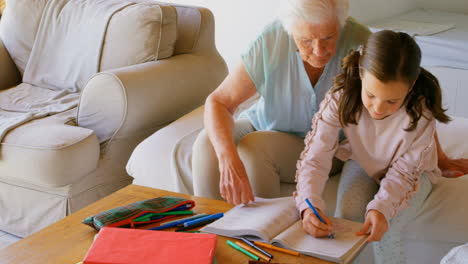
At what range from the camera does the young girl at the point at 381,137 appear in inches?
50.4

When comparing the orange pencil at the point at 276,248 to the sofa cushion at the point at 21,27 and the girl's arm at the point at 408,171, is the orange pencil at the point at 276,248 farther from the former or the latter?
the sofa cushion at the point at 21,27

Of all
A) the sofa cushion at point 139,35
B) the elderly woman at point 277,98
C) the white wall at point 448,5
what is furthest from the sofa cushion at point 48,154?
the white wall at point 448,5

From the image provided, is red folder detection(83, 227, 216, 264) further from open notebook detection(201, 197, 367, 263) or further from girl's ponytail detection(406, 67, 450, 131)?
girl's ponytail detection(406, 67, 450, 131)

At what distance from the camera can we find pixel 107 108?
220cm

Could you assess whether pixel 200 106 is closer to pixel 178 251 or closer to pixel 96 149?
pixel 96 149

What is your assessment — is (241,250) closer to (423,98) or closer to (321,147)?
(321,147)

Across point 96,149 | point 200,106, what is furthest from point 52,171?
point 200,106

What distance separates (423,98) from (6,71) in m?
2.06

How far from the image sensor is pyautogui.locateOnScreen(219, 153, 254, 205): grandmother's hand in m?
1.40

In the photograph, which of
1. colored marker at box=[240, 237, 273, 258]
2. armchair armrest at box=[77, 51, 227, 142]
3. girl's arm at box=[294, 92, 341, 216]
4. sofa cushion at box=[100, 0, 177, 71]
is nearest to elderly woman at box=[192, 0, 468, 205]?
girl's arm at box=[294, 92, 341, 216]

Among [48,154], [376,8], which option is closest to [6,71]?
[48,154]

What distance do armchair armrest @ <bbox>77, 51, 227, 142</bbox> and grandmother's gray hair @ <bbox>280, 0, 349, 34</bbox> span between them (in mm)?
822

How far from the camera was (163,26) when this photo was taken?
7.95 ft

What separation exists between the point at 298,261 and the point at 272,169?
21.5 inches
